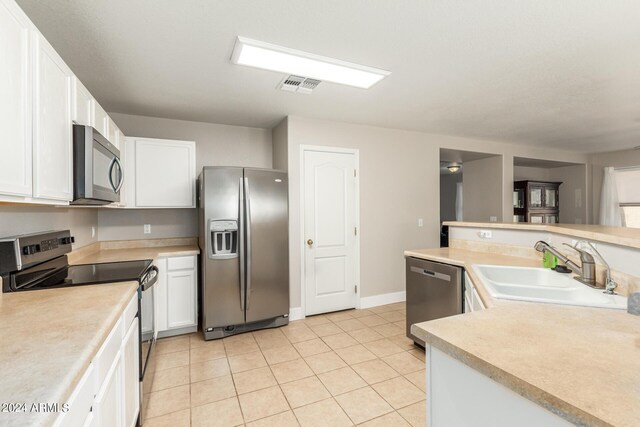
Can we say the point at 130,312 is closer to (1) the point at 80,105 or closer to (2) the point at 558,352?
(1) the point at 80,105

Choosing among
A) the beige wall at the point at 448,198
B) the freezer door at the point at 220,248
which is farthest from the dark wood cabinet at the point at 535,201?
the freezer door at the point at 220,248

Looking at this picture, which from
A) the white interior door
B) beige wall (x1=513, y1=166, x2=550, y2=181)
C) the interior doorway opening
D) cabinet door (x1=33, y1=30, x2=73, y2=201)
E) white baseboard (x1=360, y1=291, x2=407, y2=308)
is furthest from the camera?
beige wall (x1=513, y1=166, x2=550, y2=181)

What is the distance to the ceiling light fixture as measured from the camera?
2.05m

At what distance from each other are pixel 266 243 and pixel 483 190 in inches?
170

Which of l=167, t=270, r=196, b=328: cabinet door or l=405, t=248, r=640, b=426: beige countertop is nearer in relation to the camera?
l=405, t=248, r=640, b=426: beige countertop

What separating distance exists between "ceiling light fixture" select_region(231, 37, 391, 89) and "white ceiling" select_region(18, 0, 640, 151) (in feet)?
0.22

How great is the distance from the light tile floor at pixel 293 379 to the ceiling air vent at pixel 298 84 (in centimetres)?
240

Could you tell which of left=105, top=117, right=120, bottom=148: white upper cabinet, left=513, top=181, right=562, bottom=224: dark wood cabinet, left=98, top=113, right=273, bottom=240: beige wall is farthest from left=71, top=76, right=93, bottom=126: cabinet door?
left=513, top=181, right=562, bottom=224: dark wood cabinet

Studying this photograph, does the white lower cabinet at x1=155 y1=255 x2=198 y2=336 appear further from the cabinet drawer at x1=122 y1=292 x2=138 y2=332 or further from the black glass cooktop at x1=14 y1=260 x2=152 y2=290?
the cabinet drawer at x1=122 y1=292 x2=138 y2=332

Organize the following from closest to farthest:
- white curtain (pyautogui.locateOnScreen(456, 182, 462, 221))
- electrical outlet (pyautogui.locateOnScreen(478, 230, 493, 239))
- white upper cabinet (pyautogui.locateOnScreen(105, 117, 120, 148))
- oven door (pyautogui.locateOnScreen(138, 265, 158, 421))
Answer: oven door (pyautogui.locateOnScreen(138, 265, 158, 421)) < white upper cabinet (pyautogui.locateOnScreen(105, 117, 120, 148)) < electrical outlet (pyautogui.locateOnScreen(478, 230, 493, 239)) < white curtain (pyautogui.locateOnScreen(456, 182, 462, 221))

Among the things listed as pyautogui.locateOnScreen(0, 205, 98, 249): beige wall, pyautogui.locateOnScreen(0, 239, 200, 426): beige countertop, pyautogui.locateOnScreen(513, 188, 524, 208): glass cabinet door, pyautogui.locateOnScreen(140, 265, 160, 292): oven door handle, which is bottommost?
pyautogui.locateOnScreen(140, 265, 160, 292): oven door handle

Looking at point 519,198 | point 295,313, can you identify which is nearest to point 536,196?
point 519,198

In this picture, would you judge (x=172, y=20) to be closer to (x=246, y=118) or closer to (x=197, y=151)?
(x=246, y=118)

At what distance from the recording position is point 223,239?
10.00ft
